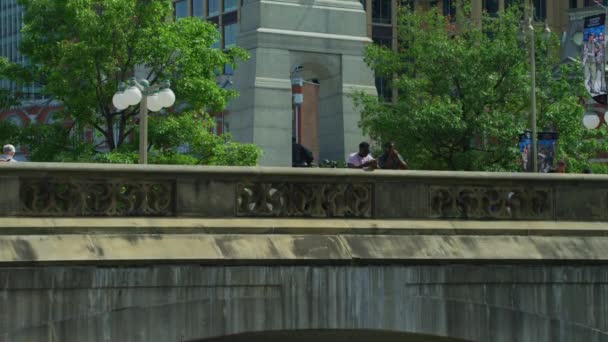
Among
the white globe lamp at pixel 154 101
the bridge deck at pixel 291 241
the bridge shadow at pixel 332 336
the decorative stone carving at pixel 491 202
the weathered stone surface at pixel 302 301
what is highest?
the white globe lamp at pixel 154 101

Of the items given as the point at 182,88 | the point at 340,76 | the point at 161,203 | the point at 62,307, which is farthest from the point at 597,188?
the point at 182,88

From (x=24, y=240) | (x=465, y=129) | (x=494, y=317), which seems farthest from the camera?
(x=465, y=129)

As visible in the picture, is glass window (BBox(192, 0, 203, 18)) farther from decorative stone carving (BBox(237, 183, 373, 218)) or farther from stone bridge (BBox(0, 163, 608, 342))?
decorative stone carving (BBox(237, 183, 373, 218))

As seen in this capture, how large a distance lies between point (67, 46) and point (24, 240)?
20322 mm

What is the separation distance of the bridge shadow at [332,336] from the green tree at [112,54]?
1565 centimetres

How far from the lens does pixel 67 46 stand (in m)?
38.5

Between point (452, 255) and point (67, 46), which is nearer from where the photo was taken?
point (452, 255)

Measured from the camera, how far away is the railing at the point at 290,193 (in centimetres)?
1925

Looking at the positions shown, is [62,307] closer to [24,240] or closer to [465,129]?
[24,240]

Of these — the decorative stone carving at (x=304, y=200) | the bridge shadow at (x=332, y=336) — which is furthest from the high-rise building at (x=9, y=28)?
the decorative stone carving at (x=304, y=200)

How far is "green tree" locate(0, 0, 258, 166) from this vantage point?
38.7 metres

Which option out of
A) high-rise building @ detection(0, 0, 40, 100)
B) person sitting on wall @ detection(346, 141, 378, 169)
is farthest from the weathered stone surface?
high-rise building @ detection(0, 0, 40, 100)

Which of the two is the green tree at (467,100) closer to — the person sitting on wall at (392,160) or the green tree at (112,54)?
the green tree at (112,54)

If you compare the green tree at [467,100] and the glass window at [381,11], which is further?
the glass window at [381,11]
